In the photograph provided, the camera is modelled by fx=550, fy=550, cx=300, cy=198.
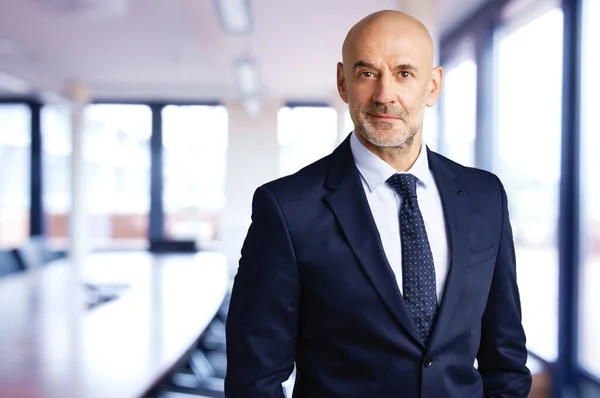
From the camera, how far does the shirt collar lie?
1178mm

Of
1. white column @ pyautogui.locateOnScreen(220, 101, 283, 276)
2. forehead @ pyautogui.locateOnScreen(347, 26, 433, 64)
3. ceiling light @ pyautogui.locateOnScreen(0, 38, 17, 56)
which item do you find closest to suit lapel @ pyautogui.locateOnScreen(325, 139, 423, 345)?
forehead @ pyautogui.locateOnScreen(347, 26, 433, 64)

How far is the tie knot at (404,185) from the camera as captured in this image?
117 centimetres

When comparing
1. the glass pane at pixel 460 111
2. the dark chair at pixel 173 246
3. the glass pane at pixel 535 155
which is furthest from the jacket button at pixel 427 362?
the dark chair at pixel 173 246

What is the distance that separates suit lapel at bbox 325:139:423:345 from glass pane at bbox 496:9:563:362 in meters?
2.77

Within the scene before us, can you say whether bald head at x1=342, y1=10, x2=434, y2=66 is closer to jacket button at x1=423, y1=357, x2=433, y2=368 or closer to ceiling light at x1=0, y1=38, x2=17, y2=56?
jacket button at x1=423, y1=357, x2=433, y2=368

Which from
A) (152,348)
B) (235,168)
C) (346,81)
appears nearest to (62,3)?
(152,348)

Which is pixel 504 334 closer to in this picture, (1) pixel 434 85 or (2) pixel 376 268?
(2) pixel 376 268

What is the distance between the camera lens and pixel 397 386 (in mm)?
1067

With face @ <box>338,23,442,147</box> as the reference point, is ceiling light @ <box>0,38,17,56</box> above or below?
above

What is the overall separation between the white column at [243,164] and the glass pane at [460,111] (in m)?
4.49

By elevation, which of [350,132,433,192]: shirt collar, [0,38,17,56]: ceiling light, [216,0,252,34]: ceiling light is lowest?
[350,132,433,192]: shirt collar

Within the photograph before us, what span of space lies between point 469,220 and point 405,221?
6.0 inches

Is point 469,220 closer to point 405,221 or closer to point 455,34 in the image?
point 405,221

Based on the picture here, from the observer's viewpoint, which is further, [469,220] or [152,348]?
[152,348]
